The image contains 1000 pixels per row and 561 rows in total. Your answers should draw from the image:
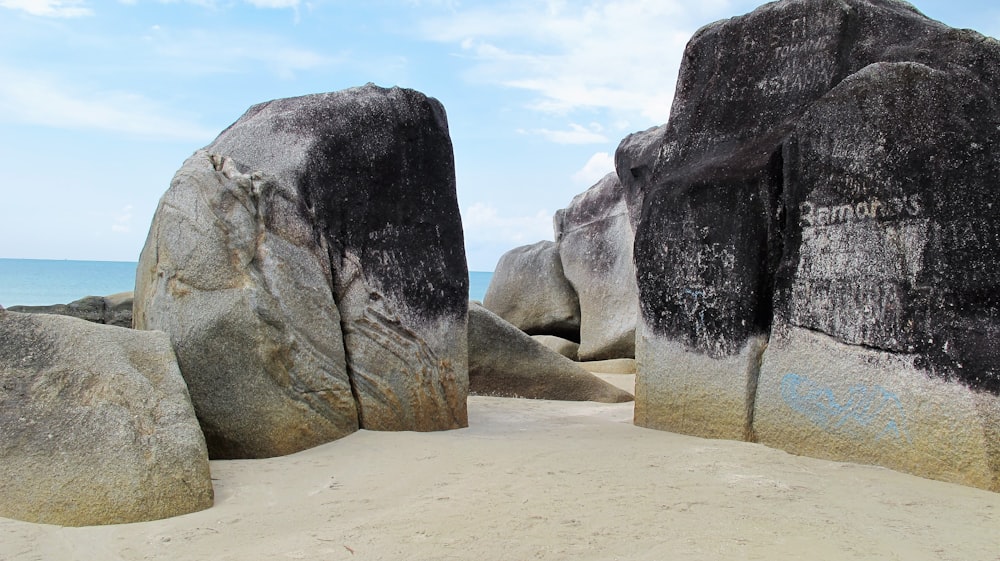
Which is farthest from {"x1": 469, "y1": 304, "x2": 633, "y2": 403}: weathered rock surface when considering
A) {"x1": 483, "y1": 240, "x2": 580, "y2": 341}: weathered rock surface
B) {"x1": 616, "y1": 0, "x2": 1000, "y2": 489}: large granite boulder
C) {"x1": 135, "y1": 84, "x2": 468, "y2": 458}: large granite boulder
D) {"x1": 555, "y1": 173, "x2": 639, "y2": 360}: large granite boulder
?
{"x1": 483, "y1": 240, "x2": 580, "y2": 341}: weathered rock surface

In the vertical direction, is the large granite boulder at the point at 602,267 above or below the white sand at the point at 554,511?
above

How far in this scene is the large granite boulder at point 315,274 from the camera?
4.68 m

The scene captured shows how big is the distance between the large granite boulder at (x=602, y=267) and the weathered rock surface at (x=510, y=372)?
361 cm

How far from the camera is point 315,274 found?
5.21 meters

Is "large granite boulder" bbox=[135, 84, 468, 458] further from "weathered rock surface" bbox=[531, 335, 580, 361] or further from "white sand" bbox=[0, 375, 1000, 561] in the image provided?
"weathered rock surface" bbox=[531, 335, 580, 361]

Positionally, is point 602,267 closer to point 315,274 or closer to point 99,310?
point 99,310

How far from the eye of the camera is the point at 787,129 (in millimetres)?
4992

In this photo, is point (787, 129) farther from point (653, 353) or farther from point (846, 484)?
point (846, 484)

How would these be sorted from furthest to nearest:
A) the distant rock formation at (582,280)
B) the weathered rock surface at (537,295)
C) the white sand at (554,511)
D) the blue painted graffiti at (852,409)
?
the weathered rock surface at (537,295)
the distant rock formation at (582,280)
the blue painted graffiti at (852,409)
the white sand at (554,511)

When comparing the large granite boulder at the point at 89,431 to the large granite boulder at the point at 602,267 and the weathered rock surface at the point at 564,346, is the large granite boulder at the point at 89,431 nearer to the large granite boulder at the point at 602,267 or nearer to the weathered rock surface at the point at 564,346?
the large granite boulder at the point at 602,267

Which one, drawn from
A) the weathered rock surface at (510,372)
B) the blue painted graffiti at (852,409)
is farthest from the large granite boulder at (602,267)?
the blue painted graffiti at (852,409)

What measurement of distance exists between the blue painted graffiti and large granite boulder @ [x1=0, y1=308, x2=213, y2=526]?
2.93 meters

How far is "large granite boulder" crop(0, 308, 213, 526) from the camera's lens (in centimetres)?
349

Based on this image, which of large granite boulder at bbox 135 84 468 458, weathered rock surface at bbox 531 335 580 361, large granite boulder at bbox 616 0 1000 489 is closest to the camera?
large granite boulder at bbox 616 0 1000 489
